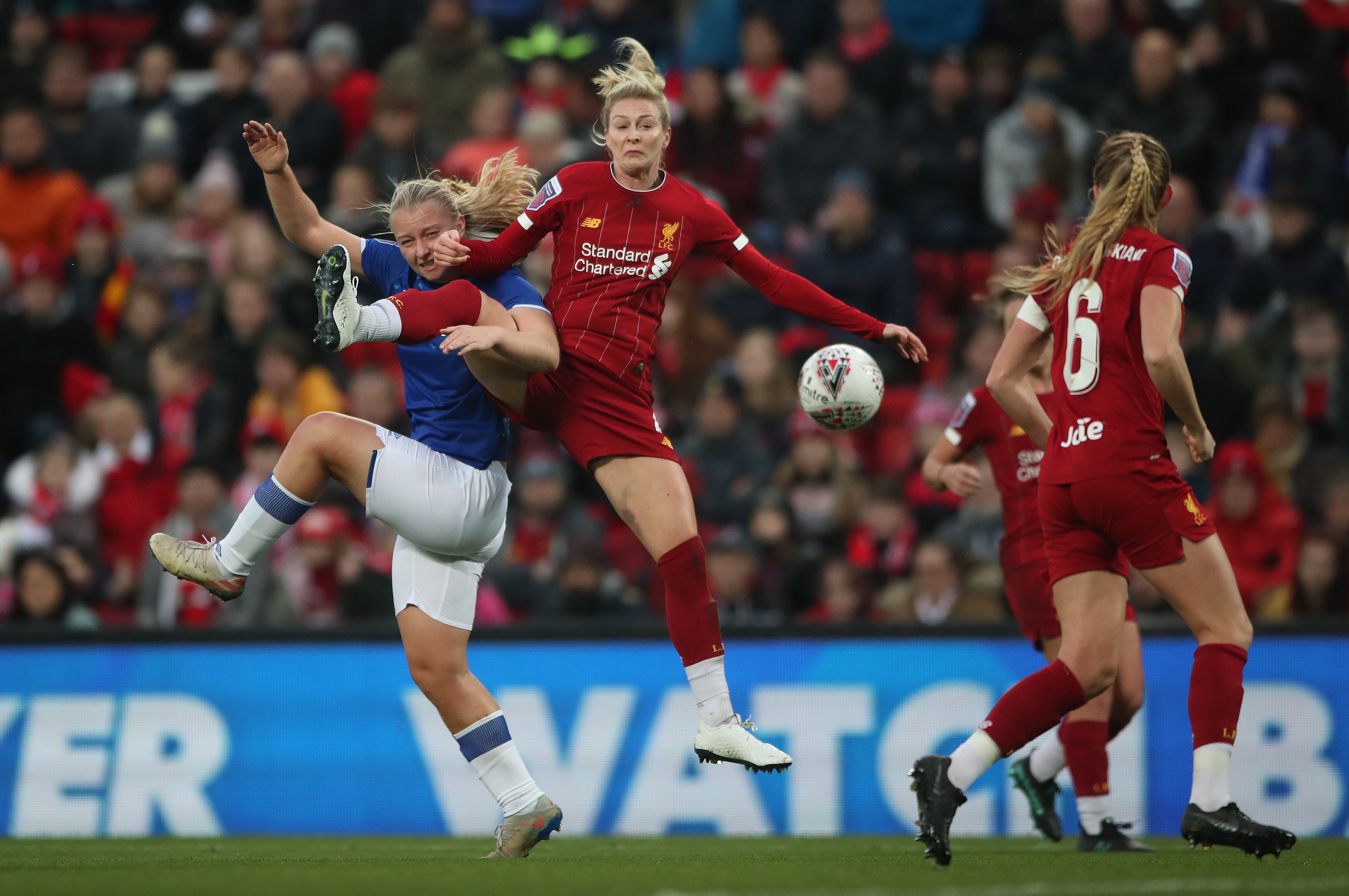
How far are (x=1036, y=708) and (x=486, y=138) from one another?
769 cm

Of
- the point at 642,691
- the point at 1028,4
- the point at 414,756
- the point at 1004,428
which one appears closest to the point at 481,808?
the point at 414,756

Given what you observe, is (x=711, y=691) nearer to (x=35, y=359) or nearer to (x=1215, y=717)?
(x=1215, y=717)

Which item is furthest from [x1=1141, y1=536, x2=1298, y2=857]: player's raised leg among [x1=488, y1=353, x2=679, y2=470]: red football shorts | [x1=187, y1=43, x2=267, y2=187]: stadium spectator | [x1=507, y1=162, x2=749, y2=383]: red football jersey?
[x1=187, y1=43, x2=267, y2=187]: stadium spectator

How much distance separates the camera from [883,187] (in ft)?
39.8

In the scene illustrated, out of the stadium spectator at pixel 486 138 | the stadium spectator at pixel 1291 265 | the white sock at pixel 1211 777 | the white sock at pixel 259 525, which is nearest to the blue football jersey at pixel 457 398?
the white sock at pixel 259 525

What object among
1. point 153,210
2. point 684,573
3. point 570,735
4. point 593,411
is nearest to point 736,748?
point 684,573

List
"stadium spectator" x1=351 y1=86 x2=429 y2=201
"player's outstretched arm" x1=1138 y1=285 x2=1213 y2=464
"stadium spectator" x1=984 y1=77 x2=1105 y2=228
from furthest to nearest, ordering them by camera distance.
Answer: "stadium spectator" x1=351 y1=86 x2=429 y2=201 < "stadium spectator" x1=984 y1=77 x2=1105 y2=228 < "player's outstretched arm" x1=1138 y1=285 x2=1213 y2=464

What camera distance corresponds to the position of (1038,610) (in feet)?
24.2

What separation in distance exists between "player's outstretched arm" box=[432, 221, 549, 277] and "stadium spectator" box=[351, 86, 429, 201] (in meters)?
6.11

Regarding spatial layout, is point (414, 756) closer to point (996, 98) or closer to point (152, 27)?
point (996, 98)

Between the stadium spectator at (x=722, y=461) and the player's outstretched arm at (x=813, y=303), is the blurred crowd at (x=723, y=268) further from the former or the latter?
the player's outstretched arm at (x=813, y=303)

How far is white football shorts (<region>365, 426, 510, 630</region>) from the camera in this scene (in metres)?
6.25

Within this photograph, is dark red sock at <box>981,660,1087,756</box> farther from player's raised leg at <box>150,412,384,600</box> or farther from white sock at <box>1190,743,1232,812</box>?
player's raised leg at <box>150,412,384,600</box>

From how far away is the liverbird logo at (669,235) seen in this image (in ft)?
21.1
